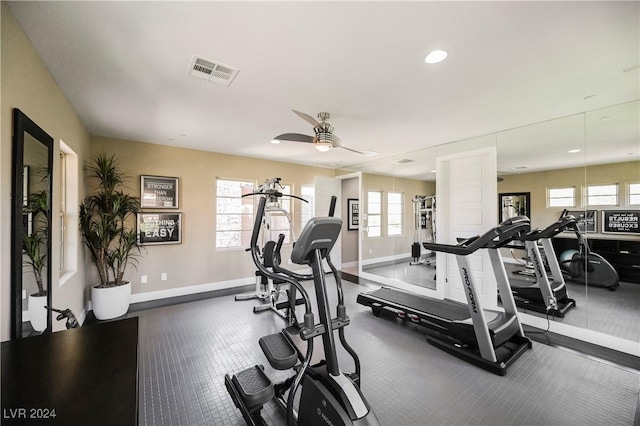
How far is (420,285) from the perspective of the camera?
16.0 feet

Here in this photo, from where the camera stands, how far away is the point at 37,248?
1.91m

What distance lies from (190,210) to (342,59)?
3.86 meters

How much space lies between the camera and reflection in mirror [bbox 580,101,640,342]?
2791 millimetres

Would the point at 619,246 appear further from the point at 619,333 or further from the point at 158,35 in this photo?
the point at 158,35

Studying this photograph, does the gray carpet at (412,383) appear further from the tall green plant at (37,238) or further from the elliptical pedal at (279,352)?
the tall green plant at (37,238)

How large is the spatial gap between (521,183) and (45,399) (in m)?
4.79

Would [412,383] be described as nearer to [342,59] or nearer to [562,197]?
[342,59]

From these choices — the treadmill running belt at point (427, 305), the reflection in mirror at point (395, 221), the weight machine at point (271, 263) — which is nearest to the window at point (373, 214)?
the reflection in mirror at point (395, 221)

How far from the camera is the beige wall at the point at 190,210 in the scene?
167 inches

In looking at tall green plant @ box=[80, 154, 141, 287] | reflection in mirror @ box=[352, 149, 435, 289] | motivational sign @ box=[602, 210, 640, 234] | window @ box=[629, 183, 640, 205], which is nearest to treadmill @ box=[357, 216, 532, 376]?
motivational sign @ box=[602, 210, 640, 234]

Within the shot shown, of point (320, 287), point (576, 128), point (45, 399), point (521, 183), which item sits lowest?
point (45, 399)

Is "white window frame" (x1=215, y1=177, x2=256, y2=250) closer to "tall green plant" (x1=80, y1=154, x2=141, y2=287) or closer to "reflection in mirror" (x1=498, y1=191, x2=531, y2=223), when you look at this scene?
"tall green plant" (x1=80, y1=154, x2=141, y2=287)

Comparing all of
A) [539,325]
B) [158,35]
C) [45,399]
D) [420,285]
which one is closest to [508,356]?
[539,325]

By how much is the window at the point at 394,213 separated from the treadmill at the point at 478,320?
2.59 metres
